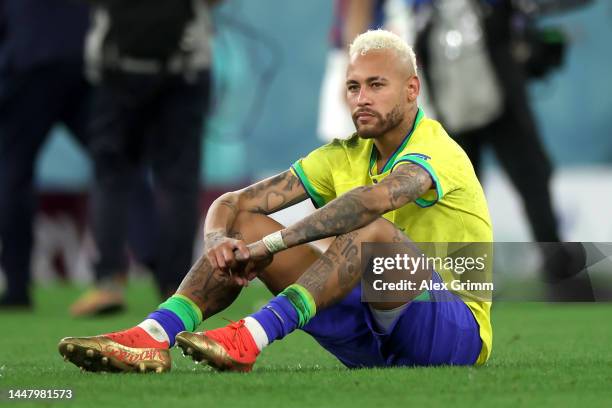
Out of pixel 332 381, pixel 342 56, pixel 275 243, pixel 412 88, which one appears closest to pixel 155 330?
pixel 275 243

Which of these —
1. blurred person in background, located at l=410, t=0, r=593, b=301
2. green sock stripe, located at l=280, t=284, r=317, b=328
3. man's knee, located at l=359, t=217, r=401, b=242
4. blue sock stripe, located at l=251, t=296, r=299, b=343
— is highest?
blurred person in background, located at l=410, t=0, r=593, b=301

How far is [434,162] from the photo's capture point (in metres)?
4.27

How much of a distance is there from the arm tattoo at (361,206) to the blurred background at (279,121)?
696cm

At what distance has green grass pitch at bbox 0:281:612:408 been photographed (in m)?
3.66

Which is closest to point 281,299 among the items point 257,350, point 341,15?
point 257,350

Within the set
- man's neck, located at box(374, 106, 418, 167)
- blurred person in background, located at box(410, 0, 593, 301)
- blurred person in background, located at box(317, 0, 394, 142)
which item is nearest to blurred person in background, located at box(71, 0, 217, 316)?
blurred person in background, located at box(317, 0, 394, 142)

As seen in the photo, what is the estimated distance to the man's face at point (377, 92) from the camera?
439 centimetres

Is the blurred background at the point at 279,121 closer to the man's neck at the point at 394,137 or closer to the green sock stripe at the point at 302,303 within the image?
the man's neck at the point at 394,137

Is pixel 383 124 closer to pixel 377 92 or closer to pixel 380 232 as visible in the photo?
pixel 377 92

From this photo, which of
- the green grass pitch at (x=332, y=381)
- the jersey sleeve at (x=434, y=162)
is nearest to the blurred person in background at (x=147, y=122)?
the green grass pitch at (x=332, y=381)

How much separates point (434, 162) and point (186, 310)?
0.85 metres

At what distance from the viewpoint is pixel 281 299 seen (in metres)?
4.12

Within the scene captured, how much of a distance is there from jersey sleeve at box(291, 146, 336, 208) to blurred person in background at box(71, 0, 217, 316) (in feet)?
9.97

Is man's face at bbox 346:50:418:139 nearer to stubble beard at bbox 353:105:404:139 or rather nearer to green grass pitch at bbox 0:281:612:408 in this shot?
stubble beard at bbox 353:105:404:139
